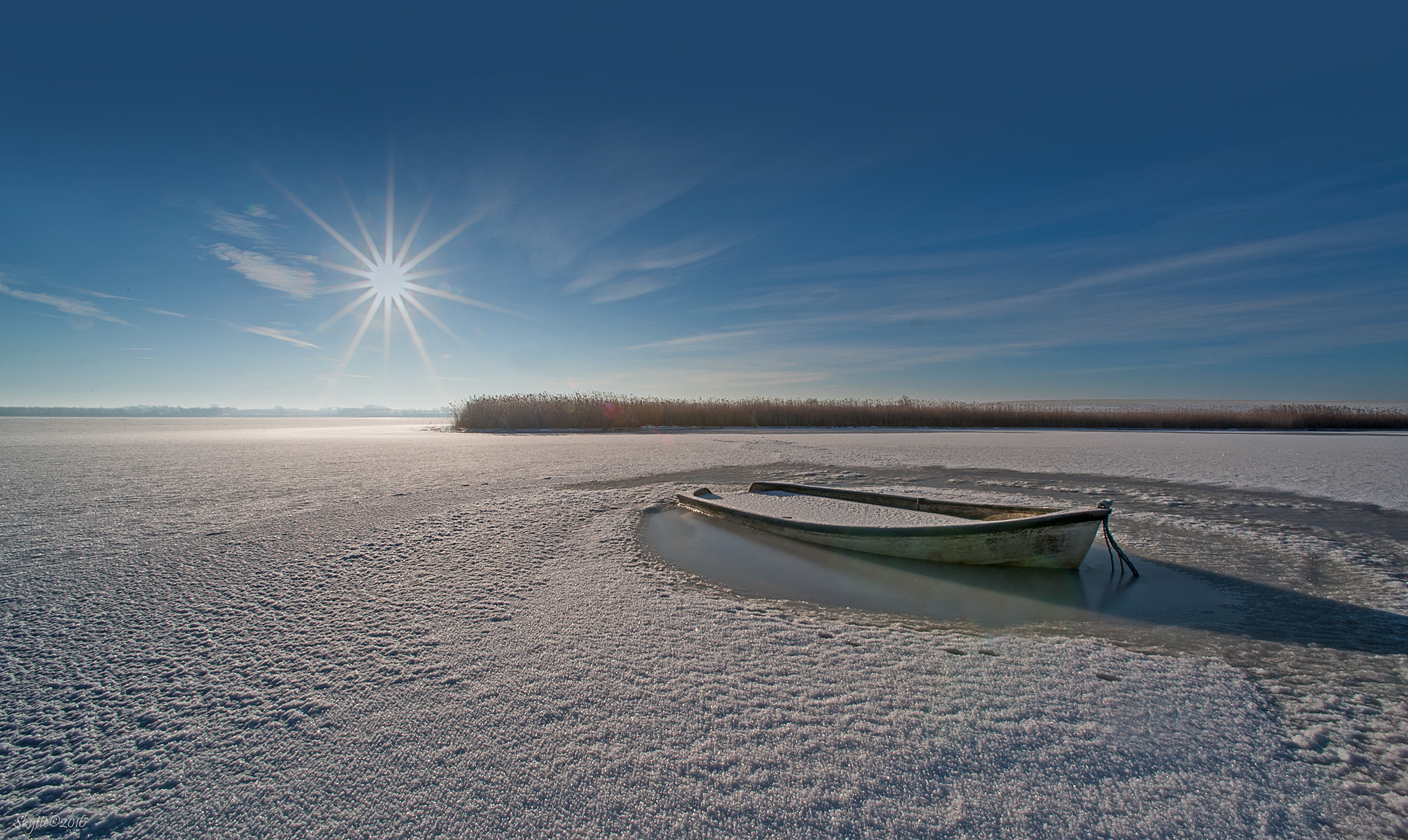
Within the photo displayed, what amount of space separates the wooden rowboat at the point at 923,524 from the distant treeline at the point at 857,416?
43.1 ft

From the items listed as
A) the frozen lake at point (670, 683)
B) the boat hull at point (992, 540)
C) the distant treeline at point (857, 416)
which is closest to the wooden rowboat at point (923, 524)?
the boat hull at point (992, 540)

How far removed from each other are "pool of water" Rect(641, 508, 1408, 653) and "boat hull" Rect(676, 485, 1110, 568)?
0.25ft

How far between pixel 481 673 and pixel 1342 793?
2.36m

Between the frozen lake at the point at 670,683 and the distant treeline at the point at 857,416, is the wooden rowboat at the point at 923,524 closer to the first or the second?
the frozen lake at the point at 670,683

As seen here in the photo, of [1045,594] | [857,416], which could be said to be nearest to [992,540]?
[1045,594]

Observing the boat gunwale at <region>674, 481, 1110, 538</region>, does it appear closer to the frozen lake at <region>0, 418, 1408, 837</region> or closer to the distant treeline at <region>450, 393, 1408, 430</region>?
the frozen lake at <region>0, 418, 1408, 837</region>

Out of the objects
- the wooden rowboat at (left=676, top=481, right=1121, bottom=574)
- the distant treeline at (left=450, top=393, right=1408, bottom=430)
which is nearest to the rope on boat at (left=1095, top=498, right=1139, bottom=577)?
the wooden rowboat at (left=676, top=481, right=1121, bottom=574)

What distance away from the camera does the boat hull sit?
2814 mm

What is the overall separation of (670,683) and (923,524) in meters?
2.29

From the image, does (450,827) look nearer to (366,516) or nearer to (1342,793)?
(1342,793)

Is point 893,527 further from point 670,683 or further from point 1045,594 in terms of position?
point 670,683

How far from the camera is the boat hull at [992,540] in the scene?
2.81m

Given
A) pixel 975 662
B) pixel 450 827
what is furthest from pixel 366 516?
pixel 975 662

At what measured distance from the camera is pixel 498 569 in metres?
2.81
